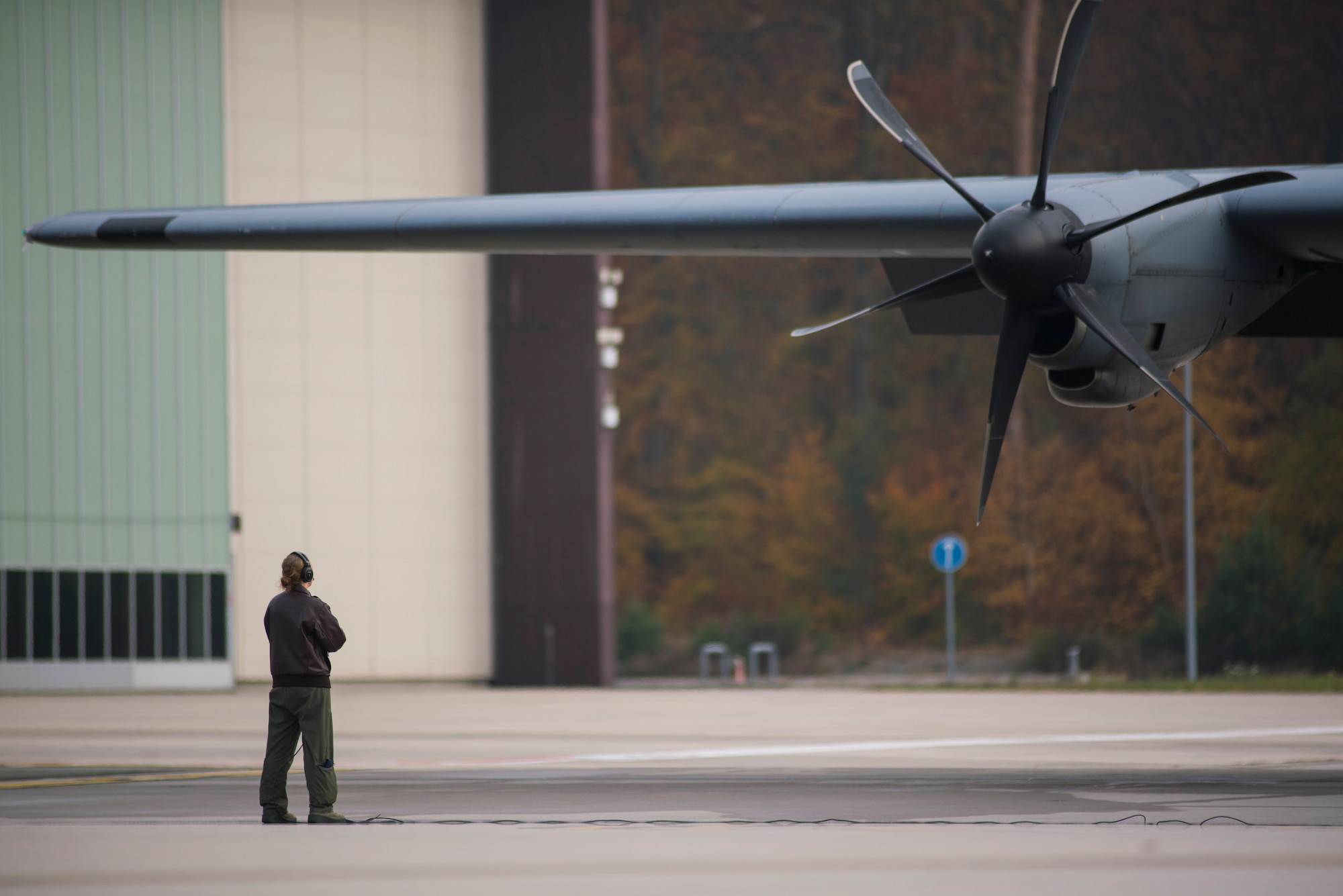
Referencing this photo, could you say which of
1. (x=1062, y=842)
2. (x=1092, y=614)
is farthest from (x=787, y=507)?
(x=1062, y=842)

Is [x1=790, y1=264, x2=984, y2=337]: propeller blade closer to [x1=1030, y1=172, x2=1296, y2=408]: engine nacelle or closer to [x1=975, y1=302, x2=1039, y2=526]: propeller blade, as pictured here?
[x1=975, y1=302, x2=1039, y2=526]: propeller blade

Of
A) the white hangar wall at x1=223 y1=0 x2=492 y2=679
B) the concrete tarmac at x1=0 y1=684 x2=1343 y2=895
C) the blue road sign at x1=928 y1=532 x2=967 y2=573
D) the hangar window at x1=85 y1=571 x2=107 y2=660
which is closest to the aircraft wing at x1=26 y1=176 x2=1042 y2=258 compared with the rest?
the concrete tarmac at x1=0 y1=684 x2=1343 y2=895

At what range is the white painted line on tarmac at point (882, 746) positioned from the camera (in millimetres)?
15500

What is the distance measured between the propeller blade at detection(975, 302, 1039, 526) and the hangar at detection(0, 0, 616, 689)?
26519mm

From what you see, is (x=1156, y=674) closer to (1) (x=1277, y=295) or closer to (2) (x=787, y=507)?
(2) (x=787, y=507)

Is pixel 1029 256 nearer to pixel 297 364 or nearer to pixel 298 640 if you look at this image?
pixel 298 640

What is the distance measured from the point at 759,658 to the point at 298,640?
45.3 m

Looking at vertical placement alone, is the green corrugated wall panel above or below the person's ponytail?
above

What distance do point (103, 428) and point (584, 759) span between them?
22261 millimetres

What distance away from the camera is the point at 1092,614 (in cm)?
5009

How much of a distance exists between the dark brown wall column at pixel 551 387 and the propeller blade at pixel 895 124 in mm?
25276

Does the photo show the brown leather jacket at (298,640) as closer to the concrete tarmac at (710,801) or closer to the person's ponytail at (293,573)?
the person's ponytail at (293,573)

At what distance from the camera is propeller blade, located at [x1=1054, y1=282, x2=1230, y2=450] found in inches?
436

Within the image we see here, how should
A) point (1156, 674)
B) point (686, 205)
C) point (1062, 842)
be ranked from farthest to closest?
point (1156, 674) → point (686, 205) → point (1062, 842)
